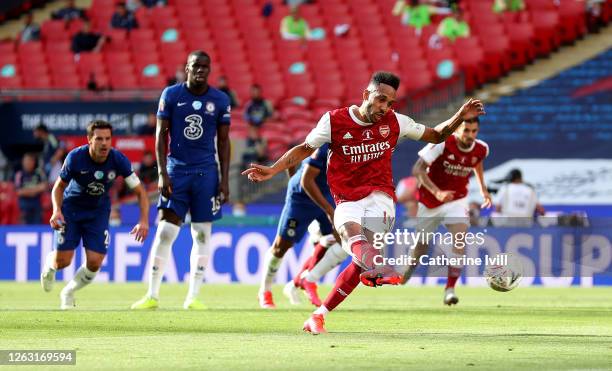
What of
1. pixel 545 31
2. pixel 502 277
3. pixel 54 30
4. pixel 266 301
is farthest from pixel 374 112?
pixel 54 30

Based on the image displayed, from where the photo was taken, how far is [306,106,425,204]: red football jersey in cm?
1055

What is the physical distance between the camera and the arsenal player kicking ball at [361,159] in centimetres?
1034

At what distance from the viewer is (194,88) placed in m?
13.4

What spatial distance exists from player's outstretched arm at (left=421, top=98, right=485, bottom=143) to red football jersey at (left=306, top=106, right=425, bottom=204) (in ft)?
0.56

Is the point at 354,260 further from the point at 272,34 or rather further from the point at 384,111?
the point at 272,34

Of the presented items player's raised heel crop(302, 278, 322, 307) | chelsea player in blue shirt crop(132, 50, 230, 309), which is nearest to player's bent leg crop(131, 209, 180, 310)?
chelsea player in blue shirt crop(132, 50, 230, 309)

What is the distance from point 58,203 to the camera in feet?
44.0

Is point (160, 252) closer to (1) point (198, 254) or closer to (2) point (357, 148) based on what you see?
(1) point (198, 254)

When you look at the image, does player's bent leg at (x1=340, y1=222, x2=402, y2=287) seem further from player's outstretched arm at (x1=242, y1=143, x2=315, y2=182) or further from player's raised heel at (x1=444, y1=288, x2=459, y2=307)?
player's raised heel at (x1=444, y1=288, x2=459, y2=307)

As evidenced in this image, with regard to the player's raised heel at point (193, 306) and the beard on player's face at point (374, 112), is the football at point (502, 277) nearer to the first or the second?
the beard on player's face at point (374, 112)

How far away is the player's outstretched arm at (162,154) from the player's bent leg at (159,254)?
13.4 inches

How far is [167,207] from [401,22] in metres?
18.7

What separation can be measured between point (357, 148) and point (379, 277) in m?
1.22

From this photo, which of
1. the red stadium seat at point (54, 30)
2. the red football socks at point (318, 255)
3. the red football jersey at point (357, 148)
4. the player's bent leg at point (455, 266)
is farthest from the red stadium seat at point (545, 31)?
the red football jersey at point (357, 148)
